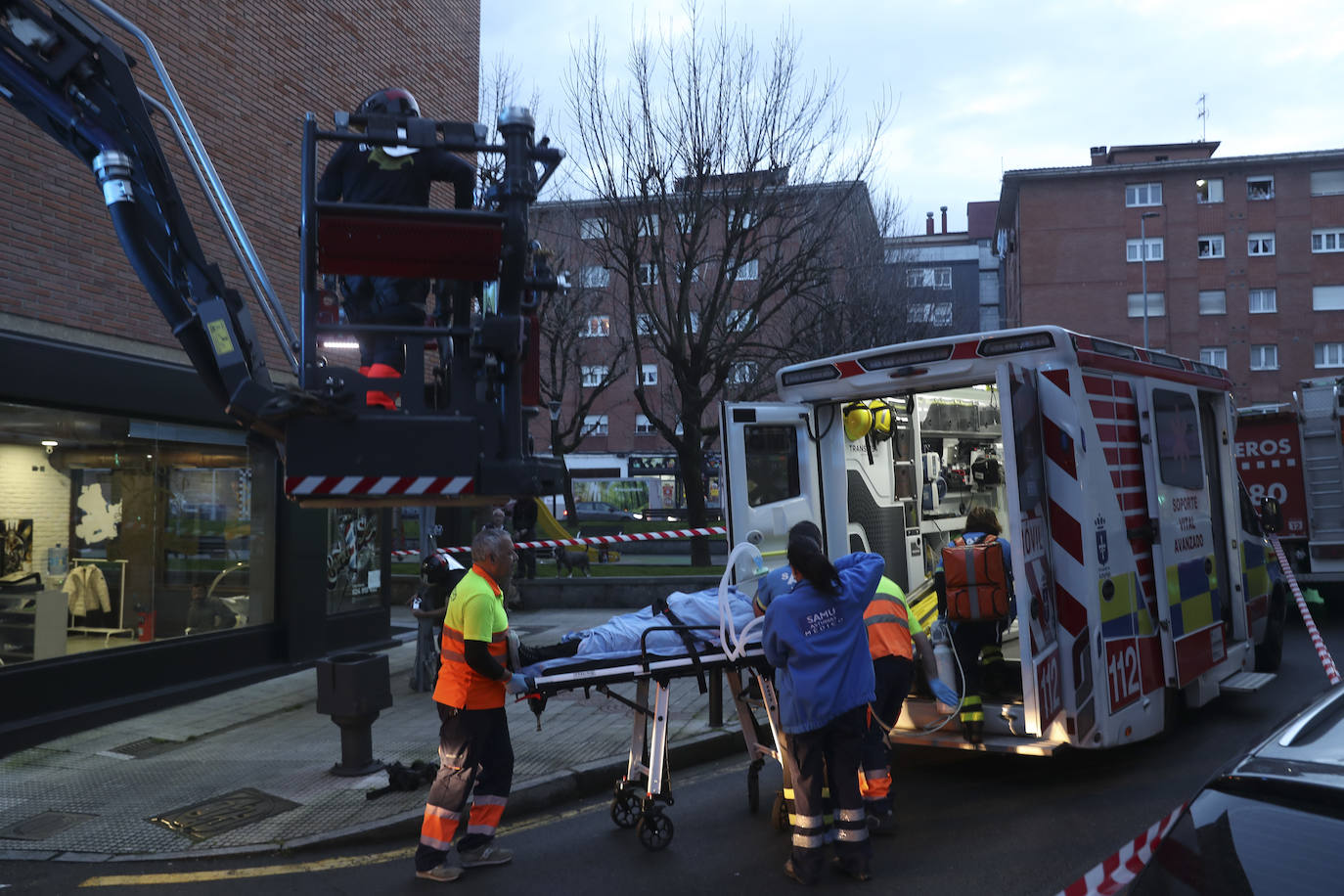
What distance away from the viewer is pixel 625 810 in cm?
566

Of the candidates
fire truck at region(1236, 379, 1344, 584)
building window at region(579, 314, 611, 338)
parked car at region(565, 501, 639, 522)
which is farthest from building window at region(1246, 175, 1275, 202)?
fire truck at region(1236, 379, 1344, 584)

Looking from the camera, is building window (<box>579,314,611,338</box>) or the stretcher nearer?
the stretcher

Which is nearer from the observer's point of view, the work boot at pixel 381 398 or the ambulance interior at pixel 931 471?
the work boot at pixel 381 398

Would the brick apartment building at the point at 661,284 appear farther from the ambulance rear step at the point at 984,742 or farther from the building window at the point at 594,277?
the ambulance rear step at the point at 984,742

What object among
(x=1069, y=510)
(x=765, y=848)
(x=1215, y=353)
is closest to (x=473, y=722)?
(x=765, y=848)

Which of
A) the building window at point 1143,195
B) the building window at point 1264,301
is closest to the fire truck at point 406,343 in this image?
the building window at point 1143,195

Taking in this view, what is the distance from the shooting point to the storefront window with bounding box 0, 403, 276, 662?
8242mm

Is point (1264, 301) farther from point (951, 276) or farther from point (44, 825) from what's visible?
point (44, 825)

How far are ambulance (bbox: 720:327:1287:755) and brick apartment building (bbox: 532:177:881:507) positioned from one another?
338 cm

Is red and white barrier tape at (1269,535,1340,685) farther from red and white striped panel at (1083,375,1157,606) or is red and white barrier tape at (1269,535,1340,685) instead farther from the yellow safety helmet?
the yellow safety helmet

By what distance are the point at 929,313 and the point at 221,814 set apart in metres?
23.1

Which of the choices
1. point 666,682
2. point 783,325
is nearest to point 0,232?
point 666,682

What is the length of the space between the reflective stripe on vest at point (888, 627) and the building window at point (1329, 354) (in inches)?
1743

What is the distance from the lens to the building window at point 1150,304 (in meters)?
A: 43.1
